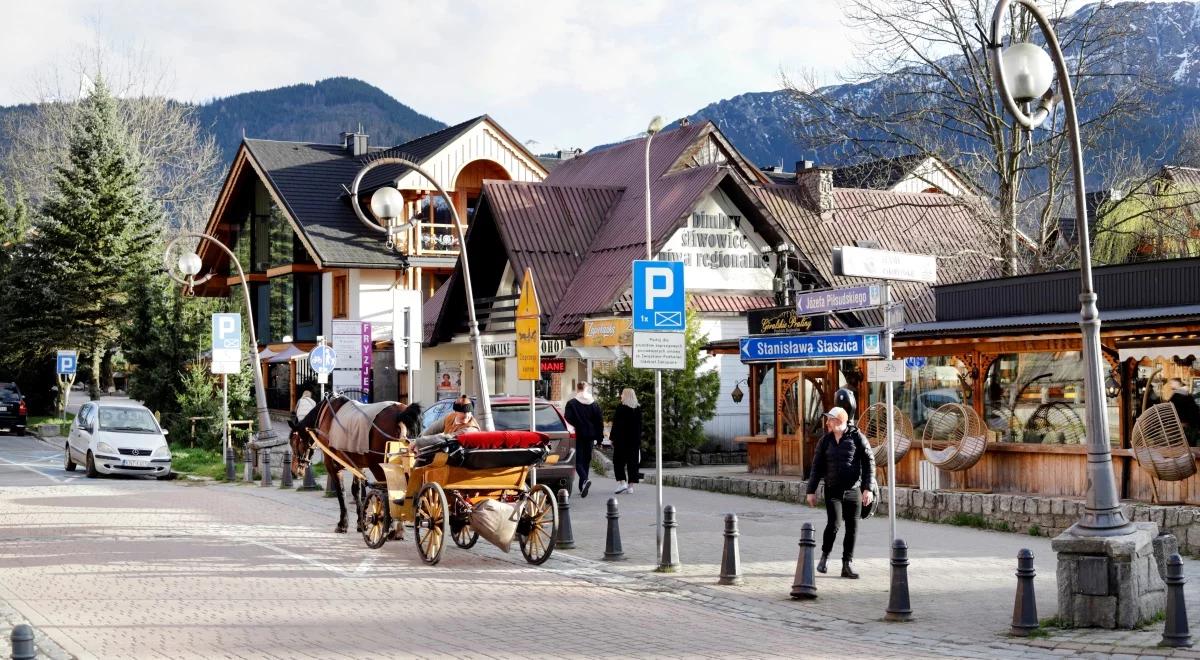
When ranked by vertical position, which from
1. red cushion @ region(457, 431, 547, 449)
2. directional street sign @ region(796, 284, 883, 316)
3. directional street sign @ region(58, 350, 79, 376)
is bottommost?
red cushion @ region(457, 431, 547, 449)

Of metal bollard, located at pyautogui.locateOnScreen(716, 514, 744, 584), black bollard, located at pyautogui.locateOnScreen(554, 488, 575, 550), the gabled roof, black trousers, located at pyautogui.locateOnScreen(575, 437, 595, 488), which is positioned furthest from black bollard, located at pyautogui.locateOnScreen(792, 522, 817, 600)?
the gabled roof

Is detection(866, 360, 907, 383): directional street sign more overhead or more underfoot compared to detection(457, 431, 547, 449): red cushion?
more overhead

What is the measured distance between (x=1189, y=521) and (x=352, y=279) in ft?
127

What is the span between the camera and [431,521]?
15328 millimetres

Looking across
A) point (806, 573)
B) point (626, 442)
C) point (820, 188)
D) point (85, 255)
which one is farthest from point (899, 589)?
point (85, 255)

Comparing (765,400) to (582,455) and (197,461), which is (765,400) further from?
(197,461)

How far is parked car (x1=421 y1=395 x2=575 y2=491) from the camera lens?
74.9ft

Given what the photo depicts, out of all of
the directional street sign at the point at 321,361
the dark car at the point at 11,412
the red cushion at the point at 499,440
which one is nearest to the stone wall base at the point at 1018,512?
the red cushion at the point at 499,440

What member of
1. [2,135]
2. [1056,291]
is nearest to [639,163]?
[1056,291]

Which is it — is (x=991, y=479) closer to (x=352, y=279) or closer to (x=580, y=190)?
(x=580, y=190)

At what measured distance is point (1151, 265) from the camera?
20.9 m

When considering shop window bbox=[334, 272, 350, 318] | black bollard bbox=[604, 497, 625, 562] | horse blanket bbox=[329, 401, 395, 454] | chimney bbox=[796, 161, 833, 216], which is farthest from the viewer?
shop window bbox=[334, 272, 350, 318]

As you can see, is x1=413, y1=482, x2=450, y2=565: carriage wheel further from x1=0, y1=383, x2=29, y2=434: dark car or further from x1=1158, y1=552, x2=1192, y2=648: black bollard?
x1=0, y1=383, x2=29, y2=434: dark car

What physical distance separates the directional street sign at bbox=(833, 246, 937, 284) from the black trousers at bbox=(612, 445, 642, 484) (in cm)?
1161
